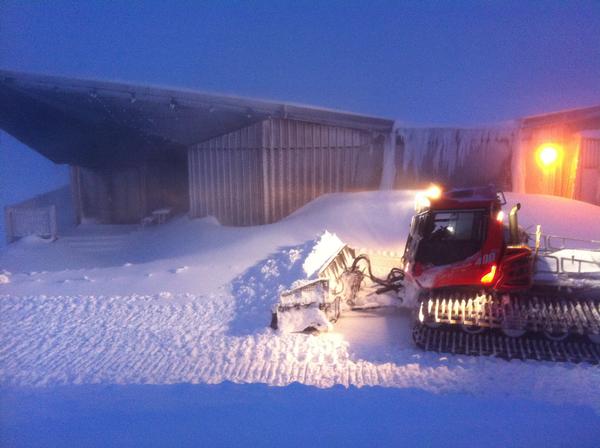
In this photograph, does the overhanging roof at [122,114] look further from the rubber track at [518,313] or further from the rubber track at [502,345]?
the rubber track at [502,345]

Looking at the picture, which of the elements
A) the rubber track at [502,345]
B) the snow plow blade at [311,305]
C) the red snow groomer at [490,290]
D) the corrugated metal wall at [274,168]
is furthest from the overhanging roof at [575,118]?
the snow plow blade at [311,305]

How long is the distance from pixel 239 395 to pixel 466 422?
217 cm

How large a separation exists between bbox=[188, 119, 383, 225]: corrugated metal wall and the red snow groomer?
6.75m

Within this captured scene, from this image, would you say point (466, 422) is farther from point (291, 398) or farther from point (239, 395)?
point (239, 395)

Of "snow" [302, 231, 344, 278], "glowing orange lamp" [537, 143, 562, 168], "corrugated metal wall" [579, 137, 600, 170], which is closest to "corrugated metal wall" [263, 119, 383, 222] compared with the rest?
"snow" [302, 231, 344, 278]

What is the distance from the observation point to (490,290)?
6.68m

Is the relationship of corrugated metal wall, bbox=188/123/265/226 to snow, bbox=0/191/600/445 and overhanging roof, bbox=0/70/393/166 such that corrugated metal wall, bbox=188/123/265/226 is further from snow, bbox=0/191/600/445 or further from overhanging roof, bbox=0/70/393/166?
snow, bbox=0/191/600/445

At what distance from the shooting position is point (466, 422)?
4.05m

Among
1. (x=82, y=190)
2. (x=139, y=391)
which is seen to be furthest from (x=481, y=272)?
(x=82, y=190)

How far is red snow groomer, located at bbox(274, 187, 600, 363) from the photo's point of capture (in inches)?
244

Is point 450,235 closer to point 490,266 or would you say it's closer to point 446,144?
point 490,266

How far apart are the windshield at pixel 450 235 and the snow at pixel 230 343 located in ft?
4.12

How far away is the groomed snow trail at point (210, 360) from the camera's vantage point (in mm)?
5438

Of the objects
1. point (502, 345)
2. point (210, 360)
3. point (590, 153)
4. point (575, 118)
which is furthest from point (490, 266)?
point (575, 118)
